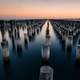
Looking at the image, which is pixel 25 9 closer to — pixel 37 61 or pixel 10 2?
pixel 10 2

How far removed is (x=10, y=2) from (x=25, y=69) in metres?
1.22

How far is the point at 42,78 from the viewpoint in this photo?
1.88 m

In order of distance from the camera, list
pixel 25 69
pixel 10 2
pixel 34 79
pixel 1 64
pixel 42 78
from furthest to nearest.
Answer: pixel 10 2 → pixel 1 64 → pixel 25 69 → pixel 34 79 → pixel 42 78

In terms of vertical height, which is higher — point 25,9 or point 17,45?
point 25,9

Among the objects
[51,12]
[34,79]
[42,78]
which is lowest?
[34,79]

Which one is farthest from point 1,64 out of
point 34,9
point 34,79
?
point 34,9

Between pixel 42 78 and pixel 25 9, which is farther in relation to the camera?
pixel 25 9

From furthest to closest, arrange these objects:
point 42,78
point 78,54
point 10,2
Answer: point 78,54
point 10,2
point 42,78

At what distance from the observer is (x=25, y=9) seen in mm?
4219

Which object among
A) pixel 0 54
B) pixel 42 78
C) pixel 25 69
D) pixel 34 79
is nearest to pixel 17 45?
pixel 0 54

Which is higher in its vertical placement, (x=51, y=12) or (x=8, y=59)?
(x=51, y=12)

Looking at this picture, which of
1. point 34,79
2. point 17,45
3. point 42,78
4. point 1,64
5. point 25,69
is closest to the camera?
point 42,78

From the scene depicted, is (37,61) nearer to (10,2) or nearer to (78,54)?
(78,54)

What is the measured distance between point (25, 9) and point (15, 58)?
3.02 ft
